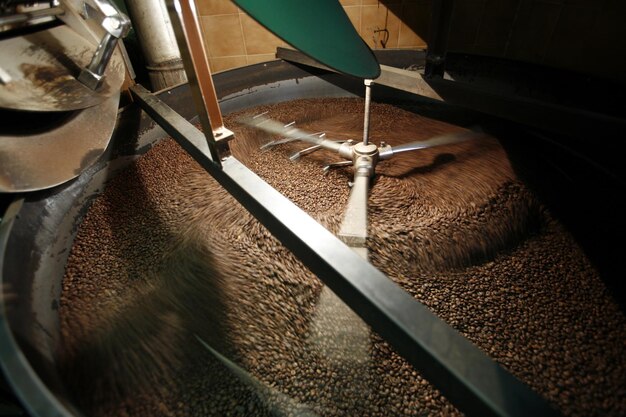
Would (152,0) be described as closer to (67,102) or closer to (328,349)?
(67,102)

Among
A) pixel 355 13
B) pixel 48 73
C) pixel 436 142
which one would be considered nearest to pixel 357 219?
pixel 436 142

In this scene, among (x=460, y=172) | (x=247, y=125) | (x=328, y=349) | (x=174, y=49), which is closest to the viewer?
(x=328, y=349)

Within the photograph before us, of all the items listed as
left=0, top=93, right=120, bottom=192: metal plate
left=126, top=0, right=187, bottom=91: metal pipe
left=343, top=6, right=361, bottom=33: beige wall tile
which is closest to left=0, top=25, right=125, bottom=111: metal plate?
left=0, top=93, right=120, bottom=192: metal plate

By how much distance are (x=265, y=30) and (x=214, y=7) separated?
48 centimetres

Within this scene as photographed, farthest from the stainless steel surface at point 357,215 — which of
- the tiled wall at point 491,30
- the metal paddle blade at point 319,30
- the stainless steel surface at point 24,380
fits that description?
the tiled wall at point 491,30

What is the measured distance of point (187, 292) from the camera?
3.62 feet

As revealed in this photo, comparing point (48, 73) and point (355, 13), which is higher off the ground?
point (48, 73)

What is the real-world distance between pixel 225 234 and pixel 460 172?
40.4 inches

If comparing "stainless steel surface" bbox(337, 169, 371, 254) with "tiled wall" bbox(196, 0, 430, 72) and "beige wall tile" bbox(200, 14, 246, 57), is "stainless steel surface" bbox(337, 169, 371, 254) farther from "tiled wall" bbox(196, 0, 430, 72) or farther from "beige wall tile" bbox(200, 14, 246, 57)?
"beige wall tile" bbox(200, 14, 246, 57)

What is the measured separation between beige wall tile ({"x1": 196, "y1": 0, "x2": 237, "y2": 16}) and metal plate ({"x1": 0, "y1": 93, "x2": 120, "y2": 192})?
74.1 inches

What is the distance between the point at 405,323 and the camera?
1.67 feet

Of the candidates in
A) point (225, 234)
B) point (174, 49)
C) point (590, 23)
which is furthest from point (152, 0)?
point (590, 23)

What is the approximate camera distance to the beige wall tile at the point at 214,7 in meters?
2.86

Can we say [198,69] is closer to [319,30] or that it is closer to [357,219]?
[319,30]
